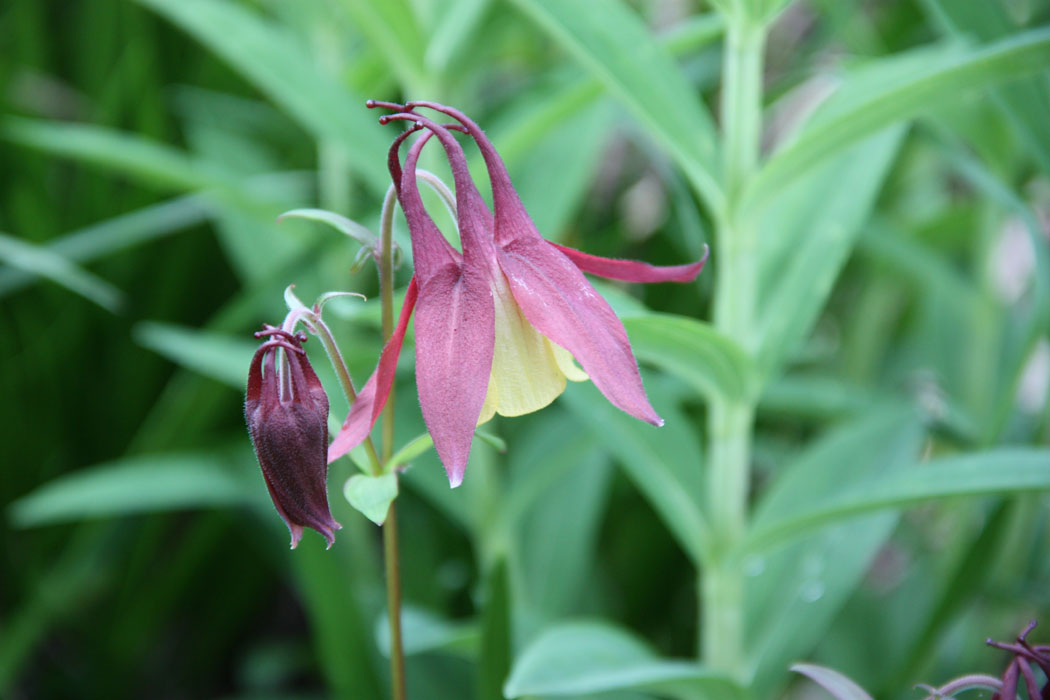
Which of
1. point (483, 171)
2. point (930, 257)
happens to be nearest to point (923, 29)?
point (930, 257)

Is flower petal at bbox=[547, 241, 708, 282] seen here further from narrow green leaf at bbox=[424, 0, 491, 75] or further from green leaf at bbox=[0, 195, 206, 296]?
green leaf at bbox=[0, 195, 206, 296]

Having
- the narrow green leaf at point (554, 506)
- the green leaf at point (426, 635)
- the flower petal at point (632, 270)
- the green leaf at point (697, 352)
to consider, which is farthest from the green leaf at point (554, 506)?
the flower petal at point (632, 270)

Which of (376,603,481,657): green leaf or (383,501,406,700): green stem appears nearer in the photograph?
(383,501,406,700): green stem

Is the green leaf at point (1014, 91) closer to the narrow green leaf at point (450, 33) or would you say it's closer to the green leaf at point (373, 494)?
the narrow green leaf at point (450, 33)

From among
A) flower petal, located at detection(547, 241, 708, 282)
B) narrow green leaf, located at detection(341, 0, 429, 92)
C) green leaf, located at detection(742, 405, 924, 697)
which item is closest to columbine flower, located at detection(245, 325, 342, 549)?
flower petal, located at detection(547, 241, 708, 282)

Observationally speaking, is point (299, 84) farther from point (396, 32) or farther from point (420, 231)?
point (420, 231)
